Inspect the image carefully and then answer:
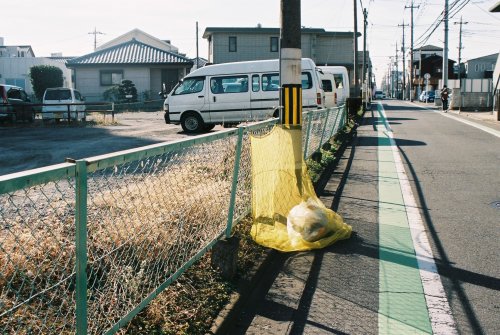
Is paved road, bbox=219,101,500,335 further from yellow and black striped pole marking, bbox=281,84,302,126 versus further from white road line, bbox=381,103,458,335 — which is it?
yellow and black striped pole marking, bbox=281,84,302,126

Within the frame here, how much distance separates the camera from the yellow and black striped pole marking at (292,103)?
6215 millimetres

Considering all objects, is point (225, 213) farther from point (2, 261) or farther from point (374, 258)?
point (2, 261)

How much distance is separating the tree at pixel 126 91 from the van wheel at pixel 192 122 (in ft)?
64.6

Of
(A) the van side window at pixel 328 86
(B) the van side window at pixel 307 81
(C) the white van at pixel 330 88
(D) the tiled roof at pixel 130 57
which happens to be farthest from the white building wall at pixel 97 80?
(B) the van side window at pixel 307 81

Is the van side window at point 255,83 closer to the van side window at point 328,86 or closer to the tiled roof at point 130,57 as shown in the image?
the van side window at point 328,86

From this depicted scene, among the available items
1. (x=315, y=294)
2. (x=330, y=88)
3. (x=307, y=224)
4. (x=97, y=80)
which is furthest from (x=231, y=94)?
(x=97, y=80)

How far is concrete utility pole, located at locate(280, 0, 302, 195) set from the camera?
6.04m

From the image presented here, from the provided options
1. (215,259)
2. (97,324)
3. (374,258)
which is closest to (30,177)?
(97,324)

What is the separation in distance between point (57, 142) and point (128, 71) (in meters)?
24.9

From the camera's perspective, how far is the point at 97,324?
276 cm

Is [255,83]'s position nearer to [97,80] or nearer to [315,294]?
[315,294]

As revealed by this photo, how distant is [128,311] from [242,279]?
140 cm

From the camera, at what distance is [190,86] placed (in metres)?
17.2

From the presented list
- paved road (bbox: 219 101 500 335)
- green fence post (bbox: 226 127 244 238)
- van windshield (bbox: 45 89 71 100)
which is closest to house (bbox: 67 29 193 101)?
van windshield (bbox: 45 89 71 100)
